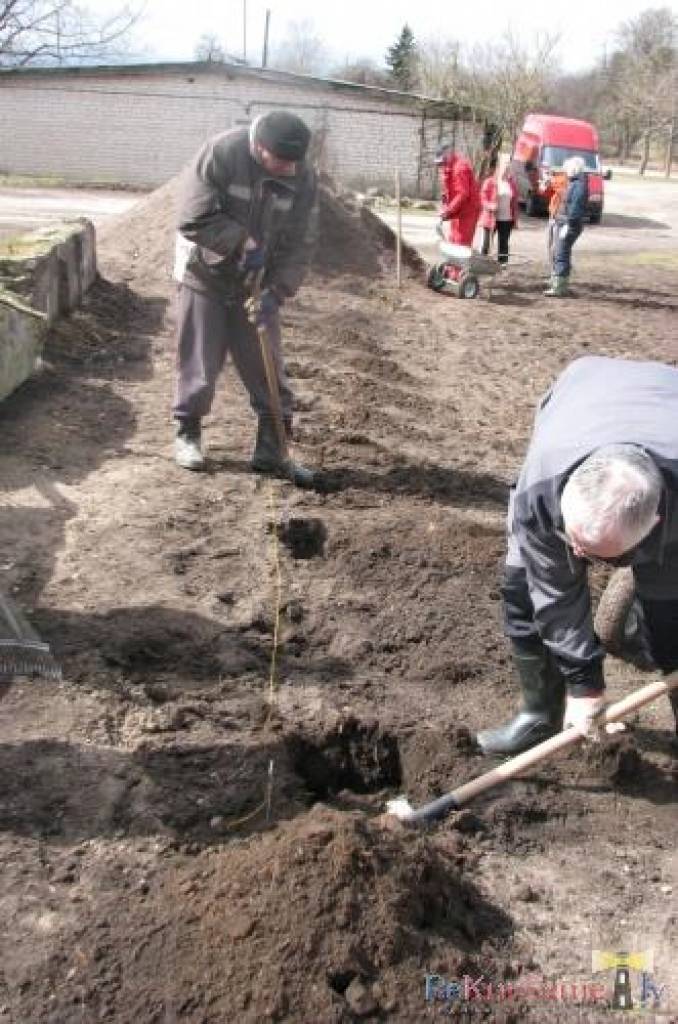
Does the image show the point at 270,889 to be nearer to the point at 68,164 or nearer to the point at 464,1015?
the point at 464,1015

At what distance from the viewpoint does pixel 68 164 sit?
29.2 meters

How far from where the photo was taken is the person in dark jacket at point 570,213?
12.9 meters

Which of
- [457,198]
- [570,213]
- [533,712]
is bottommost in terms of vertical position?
[533,712]

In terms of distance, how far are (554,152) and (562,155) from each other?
0.70 ft

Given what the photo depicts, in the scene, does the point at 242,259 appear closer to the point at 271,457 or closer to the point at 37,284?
the point at 271,457

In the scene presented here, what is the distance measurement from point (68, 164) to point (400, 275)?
1937 cm

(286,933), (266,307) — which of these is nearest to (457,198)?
(266,307)

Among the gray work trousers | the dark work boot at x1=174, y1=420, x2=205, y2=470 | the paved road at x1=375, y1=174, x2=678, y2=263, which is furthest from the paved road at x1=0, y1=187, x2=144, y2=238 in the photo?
the gray work trousers

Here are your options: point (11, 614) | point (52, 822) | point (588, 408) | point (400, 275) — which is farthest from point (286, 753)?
point (400, 275)

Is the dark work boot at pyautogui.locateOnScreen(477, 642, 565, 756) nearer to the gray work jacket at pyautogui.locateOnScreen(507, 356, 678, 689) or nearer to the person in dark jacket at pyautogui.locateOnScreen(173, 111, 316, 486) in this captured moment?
the gray work jacket at pyautogui.locateOnScreen(507, 356, 678, 689)

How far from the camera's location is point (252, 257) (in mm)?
5469

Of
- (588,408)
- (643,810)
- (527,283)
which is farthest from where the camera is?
(527,283)

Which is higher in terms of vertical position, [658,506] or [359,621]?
[658,506]

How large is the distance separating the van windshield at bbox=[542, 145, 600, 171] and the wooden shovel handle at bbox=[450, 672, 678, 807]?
23396 millimetres
